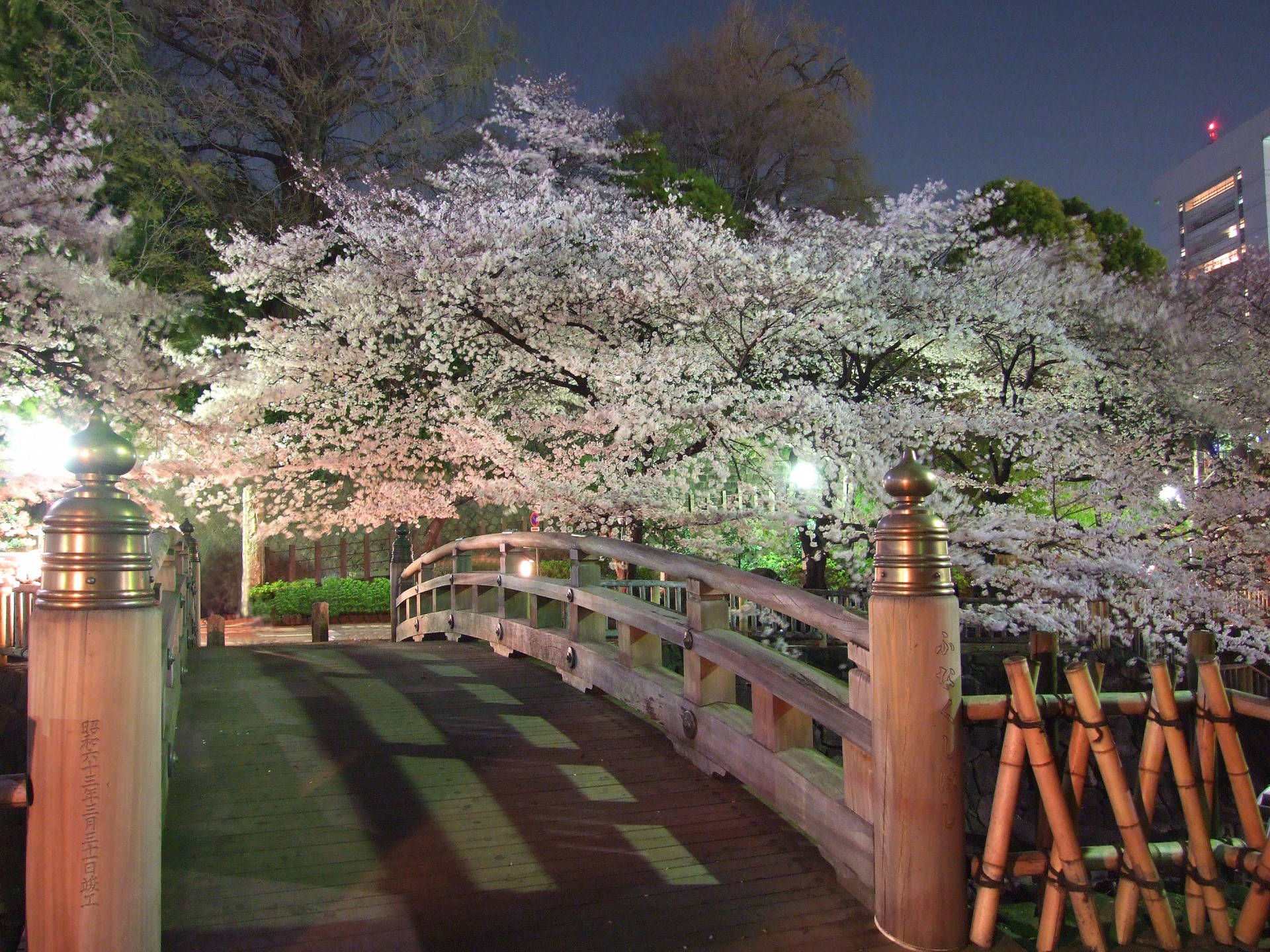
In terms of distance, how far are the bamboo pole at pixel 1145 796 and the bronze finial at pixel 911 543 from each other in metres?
0.92

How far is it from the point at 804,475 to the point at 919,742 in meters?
10.6

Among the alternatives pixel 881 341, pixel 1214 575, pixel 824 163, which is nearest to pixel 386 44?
pixel 824 163

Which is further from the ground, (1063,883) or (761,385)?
(761,385)

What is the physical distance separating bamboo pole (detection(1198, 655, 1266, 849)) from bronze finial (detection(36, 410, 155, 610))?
13.4ft

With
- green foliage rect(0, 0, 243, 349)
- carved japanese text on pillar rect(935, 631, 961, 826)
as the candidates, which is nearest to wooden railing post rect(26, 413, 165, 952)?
carved japanese text on pillar rect(935, 631, 961, 826)

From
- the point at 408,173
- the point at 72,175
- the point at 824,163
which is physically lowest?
the point at 72,175

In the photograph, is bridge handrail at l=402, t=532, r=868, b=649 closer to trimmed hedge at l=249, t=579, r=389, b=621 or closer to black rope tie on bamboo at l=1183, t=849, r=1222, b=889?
black rope tie on bamboo at l=1183, t=849, r=1222, b=889

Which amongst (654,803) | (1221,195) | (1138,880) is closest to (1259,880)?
(1138,880)

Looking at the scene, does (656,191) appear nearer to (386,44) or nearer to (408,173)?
(408,173)

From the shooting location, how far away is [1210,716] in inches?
144

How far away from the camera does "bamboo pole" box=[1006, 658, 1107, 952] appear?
11.6 ft

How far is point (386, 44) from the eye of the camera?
2172 centimetres

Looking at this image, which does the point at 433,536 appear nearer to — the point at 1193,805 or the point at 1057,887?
the point at 1057,887

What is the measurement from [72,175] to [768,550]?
44.7ft
